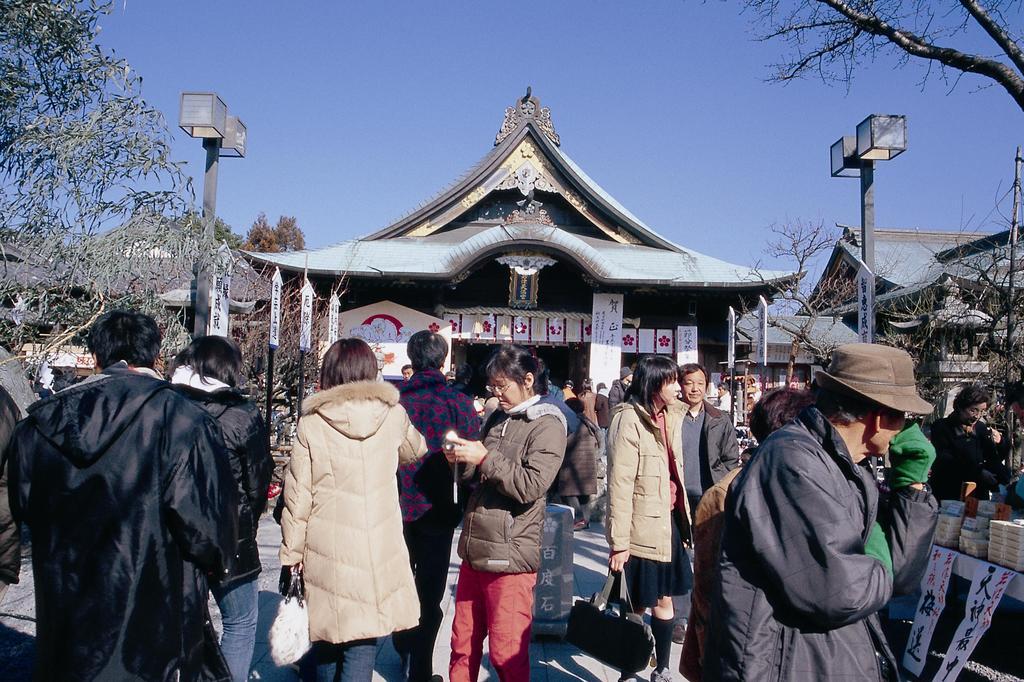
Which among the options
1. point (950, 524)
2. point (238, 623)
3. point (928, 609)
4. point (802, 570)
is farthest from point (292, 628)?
point (950, 524)

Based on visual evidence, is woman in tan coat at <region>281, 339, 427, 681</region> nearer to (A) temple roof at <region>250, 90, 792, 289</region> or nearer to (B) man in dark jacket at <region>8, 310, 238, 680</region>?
(B) man in dark jacket at <region>8, 310, 238, 680</region>

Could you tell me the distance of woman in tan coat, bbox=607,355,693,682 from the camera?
349 centimetres

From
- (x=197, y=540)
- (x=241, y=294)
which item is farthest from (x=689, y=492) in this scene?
(x=241, y=294)

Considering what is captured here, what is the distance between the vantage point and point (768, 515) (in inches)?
68.3

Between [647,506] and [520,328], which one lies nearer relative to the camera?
[647,506]

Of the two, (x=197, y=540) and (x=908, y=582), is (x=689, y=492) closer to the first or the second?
(x=908, y=582)

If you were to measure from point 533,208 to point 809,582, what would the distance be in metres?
15.0

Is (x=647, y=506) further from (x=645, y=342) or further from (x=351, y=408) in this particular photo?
(x=645, y=342)

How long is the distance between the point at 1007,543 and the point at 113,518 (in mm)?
4160

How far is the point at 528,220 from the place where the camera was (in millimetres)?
15852

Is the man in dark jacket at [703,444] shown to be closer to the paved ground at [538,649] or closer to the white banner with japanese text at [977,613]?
the paved ground at [538,649]

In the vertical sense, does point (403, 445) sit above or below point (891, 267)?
below

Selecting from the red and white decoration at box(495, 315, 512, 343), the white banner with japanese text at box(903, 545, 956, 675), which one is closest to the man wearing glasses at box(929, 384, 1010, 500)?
the white banner with japanese text at box(903, 545, 956, 675)

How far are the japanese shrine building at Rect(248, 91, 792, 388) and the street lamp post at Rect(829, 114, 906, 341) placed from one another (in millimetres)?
5411
